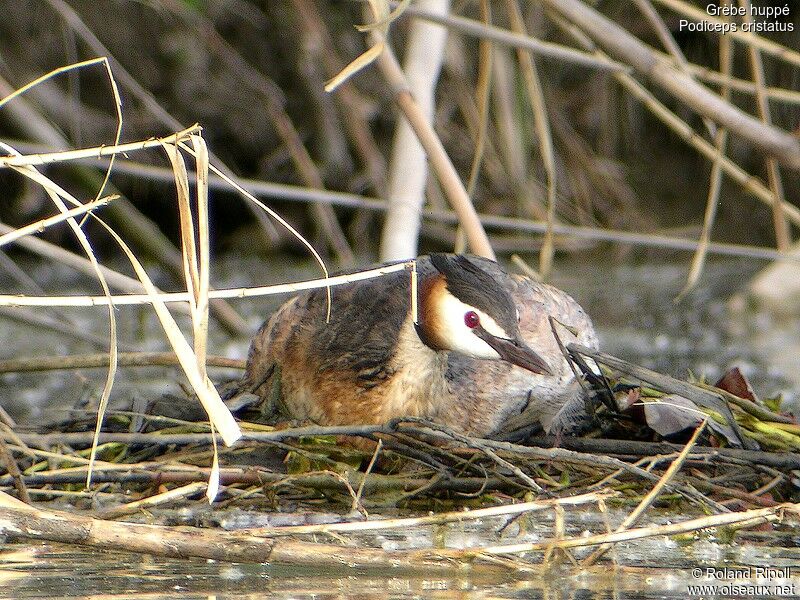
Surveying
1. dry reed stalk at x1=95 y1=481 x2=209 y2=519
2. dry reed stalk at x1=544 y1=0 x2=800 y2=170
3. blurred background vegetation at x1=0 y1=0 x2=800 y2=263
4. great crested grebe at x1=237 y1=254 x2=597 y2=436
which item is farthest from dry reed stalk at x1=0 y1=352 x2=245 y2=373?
blurred background vegetation at x1=0 y1=0 x2=800 y2=263

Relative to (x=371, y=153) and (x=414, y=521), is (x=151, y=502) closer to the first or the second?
(x=414, y=521)

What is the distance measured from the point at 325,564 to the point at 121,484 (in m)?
1.00

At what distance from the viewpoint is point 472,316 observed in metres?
3.36

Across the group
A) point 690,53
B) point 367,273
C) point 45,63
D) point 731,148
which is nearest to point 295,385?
point 367,273

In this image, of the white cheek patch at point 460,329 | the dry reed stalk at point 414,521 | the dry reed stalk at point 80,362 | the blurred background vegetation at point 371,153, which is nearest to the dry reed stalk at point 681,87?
the white cheek patch at point 460,329

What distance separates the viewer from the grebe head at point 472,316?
10.9 ft

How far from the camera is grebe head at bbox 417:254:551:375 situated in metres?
3.34

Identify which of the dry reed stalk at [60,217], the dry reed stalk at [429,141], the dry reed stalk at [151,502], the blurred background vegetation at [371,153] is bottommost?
the dry reed stalk at [151,502]

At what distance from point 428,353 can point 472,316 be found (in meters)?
0.27

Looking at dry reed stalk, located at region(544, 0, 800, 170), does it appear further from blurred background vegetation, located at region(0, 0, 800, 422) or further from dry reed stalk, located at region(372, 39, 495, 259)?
blurred background vegetation, located at region(0, 0, 800, 422)

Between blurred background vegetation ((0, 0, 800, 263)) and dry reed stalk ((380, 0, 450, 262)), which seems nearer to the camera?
dry reed stalk ((380, 0, 450, 262))

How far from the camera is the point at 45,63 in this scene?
274 inches

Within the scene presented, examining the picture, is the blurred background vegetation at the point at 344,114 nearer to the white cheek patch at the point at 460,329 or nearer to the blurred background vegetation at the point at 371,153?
the blurred background vegetation at the point at 371,153

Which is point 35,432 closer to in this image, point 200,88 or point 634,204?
point 200,88
